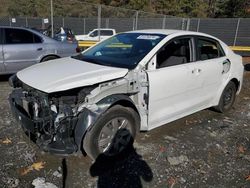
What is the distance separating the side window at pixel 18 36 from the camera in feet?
22.7

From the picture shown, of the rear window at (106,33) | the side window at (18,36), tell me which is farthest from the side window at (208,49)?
the rear window at (106,33)

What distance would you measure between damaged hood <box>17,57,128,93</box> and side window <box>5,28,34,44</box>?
3.54m

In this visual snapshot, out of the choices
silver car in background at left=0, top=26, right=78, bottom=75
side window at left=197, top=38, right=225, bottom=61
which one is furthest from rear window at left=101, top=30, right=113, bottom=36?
side window at left=197, top=38, right=225, bottom=61

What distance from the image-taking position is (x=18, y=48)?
6.96 metres

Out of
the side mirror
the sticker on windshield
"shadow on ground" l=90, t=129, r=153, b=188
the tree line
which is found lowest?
"shadow on ground" l=90, t=129, r=153, b=188

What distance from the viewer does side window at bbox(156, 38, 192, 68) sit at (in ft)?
13.3

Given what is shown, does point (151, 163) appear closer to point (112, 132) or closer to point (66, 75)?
point (112, 132)

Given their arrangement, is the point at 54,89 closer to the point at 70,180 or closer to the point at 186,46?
the point at 70,180

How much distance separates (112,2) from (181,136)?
122ft

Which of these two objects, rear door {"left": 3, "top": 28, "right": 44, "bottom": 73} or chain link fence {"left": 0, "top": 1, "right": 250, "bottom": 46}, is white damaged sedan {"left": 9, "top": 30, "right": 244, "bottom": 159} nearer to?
rear door {"left": 3, "top": 28, "right": 44, "bottom": 73}

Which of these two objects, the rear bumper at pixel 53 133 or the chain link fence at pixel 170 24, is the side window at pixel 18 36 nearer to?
the rear bumper at pixel 53 133

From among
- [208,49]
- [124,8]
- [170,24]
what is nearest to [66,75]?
[208,49]

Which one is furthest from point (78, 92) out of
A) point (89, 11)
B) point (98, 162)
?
point (89, 11)

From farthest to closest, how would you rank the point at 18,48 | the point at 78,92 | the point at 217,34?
the point at 217,34 → the point at 18,48 → the point at 78,92
